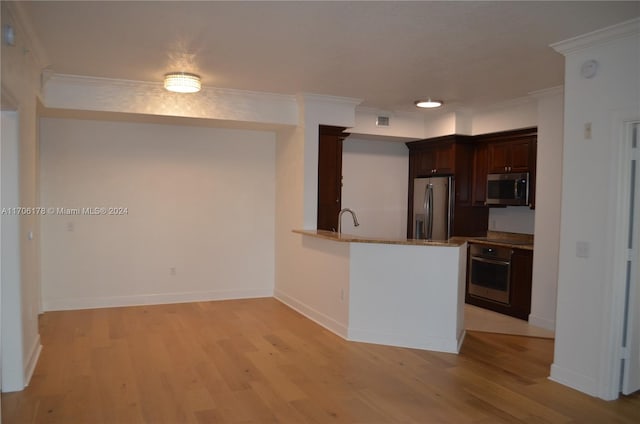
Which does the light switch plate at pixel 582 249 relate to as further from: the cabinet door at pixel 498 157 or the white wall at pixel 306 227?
the cabinet door at pixel 498 157

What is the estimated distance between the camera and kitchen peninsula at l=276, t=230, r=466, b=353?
4.35 metres

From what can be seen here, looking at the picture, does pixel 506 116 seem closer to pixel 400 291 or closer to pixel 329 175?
pixel 329 175

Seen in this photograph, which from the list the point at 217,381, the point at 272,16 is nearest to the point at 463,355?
the point at 217,381

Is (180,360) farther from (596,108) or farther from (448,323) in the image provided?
(596,108)

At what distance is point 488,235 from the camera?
22.1 feet

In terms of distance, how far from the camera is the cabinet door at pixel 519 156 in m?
5.79

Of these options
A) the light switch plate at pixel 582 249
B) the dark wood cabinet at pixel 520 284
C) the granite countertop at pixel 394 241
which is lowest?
the dark wood cabinet at pixel 520 284

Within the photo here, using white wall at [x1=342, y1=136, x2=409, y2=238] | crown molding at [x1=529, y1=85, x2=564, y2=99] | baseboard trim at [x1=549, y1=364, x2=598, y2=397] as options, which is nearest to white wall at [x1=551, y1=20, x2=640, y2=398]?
baseboard trim at [x1=549, y1=364, x2=598, y2=397]


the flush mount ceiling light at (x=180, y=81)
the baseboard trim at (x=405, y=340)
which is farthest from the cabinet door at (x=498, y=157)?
the flush mount ceiling light at (x=180, y=81)

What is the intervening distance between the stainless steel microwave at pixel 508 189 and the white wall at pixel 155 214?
118 inches

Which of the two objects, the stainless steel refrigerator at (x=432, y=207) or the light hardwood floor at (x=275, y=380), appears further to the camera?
the stainless steel refrigerator at (x=432, y=207)

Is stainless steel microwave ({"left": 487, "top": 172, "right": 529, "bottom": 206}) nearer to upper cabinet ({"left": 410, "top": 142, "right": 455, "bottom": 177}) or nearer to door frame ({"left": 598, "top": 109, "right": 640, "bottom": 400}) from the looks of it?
upper cabinet ({"left": 410, "top": 142, "right": 455, "bottom": 177})

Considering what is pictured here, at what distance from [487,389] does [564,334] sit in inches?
30.5

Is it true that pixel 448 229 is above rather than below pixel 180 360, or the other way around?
above
